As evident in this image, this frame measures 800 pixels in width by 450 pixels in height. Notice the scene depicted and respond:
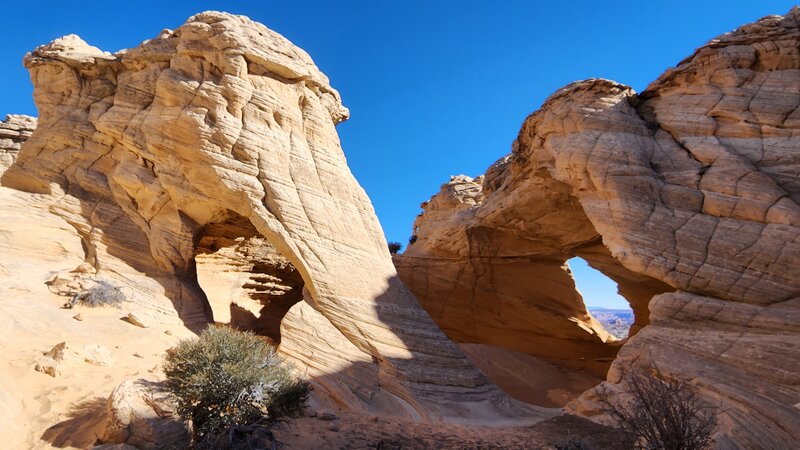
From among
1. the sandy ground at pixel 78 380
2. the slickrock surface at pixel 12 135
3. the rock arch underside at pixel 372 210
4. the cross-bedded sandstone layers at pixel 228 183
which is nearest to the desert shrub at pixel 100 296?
the sandy ground at pixel 78 380

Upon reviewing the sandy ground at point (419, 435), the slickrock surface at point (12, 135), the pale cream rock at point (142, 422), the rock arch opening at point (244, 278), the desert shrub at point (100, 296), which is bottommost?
the sandy ground at point (419, 435)

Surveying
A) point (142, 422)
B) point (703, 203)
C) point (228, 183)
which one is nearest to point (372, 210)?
point (228, 183)

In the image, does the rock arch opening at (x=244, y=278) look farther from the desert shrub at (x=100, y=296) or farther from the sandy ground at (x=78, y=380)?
the sandy ground at (x=78, y=380)

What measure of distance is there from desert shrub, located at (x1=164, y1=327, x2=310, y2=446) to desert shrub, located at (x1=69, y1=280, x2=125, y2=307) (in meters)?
4.45

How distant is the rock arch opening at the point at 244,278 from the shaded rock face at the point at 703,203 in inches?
362

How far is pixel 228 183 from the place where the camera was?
462 inches

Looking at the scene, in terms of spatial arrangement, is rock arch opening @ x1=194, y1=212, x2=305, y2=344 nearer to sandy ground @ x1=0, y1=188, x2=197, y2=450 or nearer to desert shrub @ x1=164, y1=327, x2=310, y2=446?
sandy ground @ x1=0, y1=188, x2=197, y2=450

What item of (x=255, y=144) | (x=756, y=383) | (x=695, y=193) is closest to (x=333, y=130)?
(x=255, y=144)

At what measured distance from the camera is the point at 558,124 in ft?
44.0

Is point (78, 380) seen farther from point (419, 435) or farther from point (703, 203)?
point (703, 203)

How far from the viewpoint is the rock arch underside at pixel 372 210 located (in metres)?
9.42

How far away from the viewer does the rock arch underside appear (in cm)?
942

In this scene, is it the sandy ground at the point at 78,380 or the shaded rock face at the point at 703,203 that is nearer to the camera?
the sandy ground at the point at 78,380

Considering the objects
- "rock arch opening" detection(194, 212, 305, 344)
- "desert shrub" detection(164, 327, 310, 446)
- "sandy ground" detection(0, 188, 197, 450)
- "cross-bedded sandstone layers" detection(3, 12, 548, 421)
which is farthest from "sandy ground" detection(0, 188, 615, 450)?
"rock arch opening" detection(194, 212, 305, 344)
